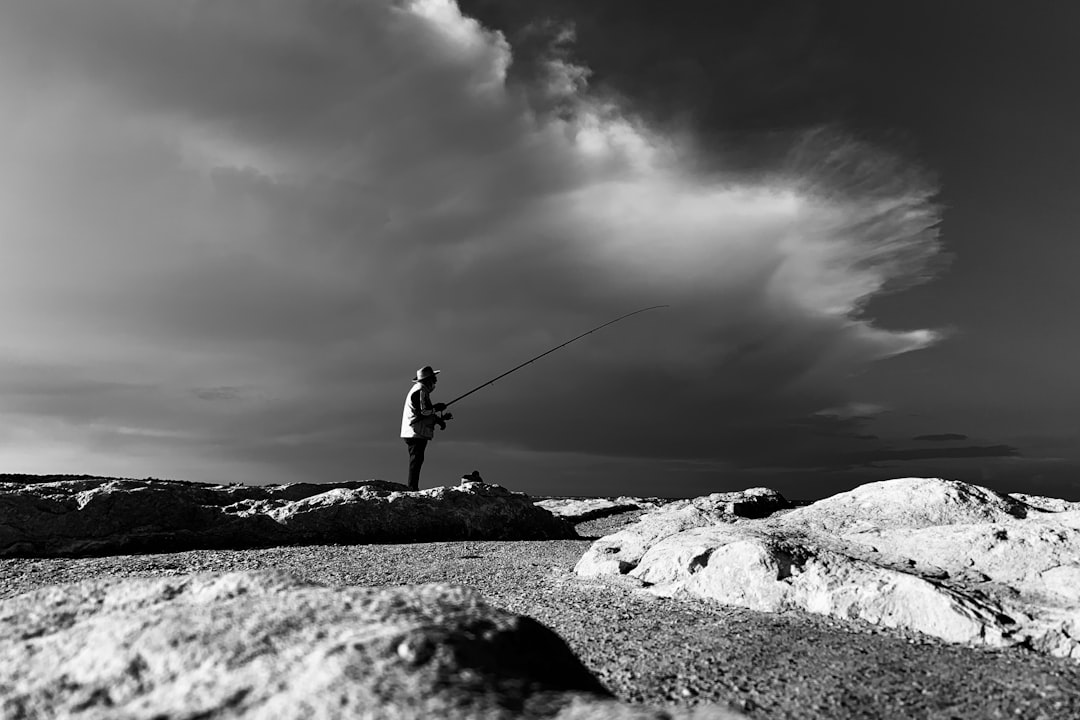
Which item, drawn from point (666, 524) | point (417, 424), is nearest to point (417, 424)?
point (417, 424)

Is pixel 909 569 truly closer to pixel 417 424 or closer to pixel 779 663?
pixel 779 663

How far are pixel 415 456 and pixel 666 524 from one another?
6.69m

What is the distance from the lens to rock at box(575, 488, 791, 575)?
6551mm

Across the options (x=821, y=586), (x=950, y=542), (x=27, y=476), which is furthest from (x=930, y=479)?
(x=27, y=476)

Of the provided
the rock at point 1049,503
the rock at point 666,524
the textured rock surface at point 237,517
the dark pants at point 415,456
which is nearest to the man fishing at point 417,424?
the dark pants at point 415,456

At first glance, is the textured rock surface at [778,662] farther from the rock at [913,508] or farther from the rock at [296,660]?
the rock at [913,508]

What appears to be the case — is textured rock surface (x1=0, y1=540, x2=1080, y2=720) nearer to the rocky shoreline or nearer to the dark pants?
the rocky shoreline

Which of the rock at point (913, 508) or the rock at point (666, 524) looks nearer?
the rock at point (666, 524)

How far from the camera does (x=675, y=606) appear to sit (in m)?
5.02

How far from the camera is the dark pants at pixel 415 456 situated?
13539 millimetres

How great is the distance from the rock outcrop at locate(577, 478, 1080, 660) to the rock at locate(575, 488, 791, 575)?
3 cm

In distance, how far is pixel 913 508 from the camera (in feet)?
23.3

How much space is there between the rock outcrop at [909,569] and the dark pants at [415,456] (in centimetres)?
707

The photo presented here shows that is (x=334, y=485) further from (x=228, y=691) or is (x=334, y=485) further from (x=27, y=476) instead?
(x=228, y=691)
